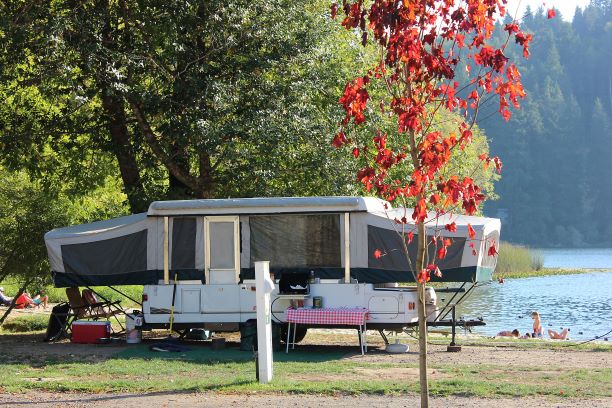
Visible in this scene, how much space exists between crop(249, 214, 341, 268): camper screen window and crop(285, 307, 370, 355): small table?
34.5 inches

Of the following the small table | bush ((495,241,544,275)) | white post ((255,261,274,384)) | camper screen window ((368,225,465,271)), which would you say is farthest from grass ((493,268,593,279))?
white post ((255,261,274,384))

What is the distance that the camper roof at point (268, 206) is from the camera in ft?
51.1

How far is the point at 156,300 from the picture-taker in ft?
53.0

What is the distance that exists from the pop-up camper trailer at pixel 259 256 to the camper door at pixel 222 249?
16 mm

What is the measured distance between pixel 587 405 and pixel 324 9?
13498mm

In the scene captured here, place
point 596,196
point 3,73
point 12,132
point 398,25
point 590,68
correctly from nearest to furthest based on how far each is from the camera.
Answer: point 398,25 → point 3,73 → point 12,132 → point 596,196 → point 590,68

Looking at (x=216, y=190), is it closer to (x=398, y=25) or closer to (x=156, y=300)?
(x=156, y=300)

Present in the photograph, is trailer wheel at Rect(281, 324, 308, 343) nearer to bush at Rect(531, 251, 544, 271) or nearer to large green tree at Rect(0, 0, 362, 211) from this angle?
large green tree at Rect(0, 0, 362, 211)

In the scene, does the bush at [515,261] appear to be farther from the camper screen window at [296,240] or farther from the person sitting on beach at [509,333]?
the camper screen window at [296,240]

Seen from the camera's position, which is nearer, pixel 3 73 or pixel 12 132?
pixel 3 73

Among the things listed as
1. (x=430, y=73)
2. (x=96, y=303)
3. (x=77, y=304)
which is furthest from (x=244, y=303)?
(x=430, y=73)

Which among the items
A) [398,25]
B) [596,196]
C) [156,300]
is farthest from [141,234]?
[596,196]

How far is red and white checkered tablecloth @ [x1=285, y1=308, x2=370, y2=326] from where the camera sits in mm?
15094

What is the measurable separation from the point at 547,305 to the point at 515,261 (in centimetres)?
1628
